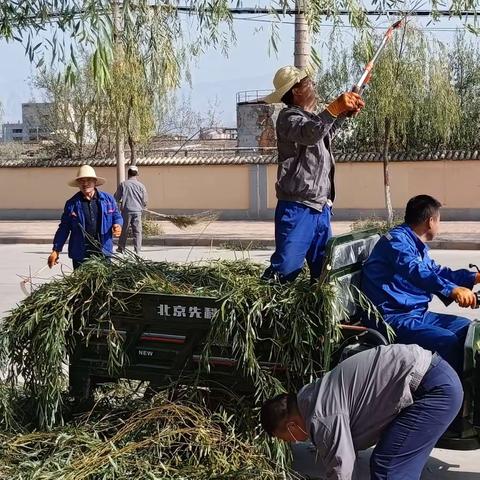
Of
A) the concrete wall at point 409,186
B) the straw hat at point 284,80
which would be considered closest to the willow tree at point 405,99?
the concrete wall at point 409,186

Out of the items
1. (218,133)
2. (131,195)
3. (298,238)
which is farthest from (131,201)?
(218,133)

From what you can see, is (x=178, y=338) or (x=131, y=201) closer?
(x=178, y=338)

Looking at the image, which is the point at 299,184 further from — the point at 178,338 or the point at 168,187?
the point at 168,187

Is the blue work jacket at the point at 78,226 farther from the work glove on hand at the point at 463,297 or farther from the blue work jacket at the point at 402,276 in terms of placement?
the work glove on hand at the point at 463,297

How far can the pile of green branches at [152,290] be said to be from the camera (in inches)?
177

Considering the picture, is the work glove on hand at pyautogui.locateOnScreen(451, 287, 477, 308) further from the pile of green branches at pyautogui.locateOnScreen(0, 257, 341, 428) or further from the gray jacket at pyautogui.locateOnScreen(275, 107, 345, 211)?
the gray jacket at pyautogui.locateOnScreen(275, 107, 345, 211)

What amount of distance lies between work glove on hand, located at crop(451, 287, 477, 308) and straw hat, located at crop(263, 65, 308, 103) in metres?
1.60

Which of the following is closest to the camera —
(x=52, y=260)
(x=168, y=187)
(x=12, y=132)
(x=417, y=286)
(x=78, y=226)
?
(x=417, y=286)

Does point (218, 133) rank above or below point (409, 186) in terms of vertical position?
above

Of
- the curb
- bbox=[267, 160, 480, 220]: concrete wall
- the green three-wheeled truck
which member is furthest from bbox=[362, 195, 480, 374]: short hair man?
bbox=[267, 160, 480, 220]: concrete wall

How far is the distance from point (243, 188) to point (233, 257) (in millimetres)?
18577

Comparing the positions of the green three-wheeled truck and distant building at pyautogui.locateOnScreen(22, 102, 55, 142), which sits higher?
distant building at pyautogui.locateOnScreen(22, 102, 55, 142)

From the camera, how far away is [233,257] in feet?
20.2

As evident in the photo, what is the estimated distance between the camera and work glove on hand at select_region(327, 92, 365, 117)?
4594 mm
